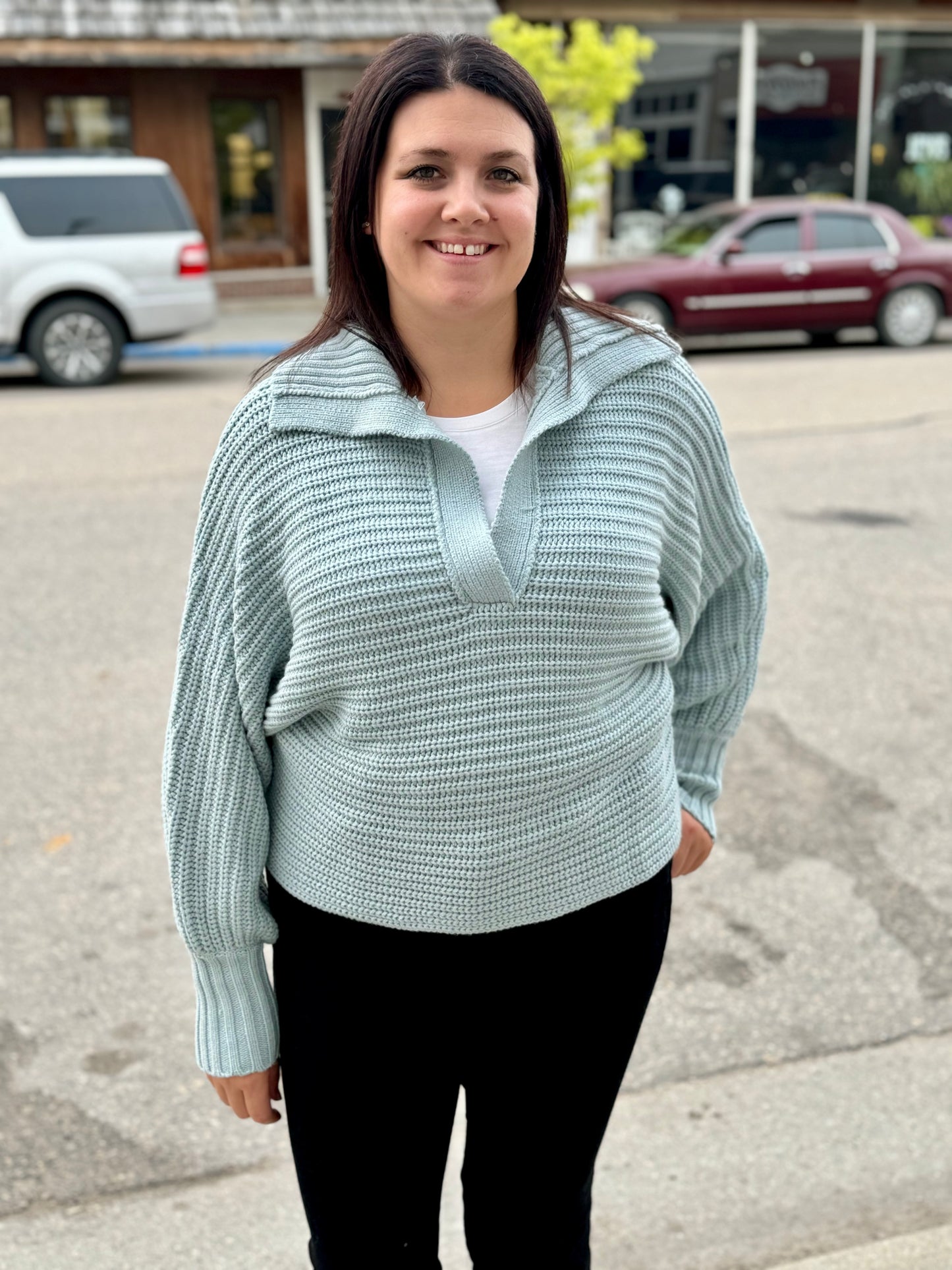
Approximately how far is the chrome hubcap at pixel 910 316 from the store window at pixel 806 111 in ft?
21.0

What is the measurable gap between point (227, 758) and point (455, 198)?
71 cm

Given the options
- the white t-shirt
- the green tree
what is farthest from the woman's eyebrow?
the green tree

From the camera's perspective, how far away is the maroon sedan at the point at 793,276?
13461 mm

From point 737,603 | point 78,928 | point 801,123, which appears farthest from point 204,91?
point 737,603

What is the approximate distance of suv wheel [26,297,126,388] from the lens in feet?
39.4

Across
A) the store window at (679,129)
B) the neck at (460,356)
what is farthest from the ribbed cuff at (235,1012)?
the store window at (679,129)

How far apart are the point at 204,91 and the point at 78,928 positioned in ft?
54.5

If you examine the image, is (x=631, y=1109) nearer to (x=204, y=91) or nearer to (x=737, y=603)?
(x=737, y=603)

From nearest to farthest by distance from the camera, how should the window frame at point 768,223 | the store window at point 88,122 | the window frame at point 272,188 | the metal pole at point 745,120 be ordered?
the window frame at point 768,223
the store window at point 88,122
the window frame at point 272,188
the metal pole at point 745,120

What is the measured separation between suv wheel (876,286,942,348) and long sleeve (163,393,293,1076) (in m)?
13.5

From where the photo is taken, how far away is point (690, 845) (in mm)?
1991

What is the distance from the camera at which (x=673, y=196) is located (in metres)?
19.4

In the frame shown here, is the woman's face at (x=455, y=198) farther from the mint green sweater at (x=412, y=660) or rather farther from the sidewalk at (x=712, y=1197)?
the sidewalk at (x=712, y=1197)

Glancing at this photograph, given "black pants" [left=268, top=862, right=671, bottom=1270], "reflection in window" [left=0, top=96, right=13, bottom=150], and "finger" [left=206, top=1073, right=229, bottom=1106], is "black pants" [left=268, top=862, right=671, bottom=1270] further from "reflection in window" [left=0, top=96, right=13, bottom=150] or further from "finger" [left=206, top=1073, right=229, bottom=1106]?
"reflection in window" [left=0, top=96, right=13, bottom=150]
